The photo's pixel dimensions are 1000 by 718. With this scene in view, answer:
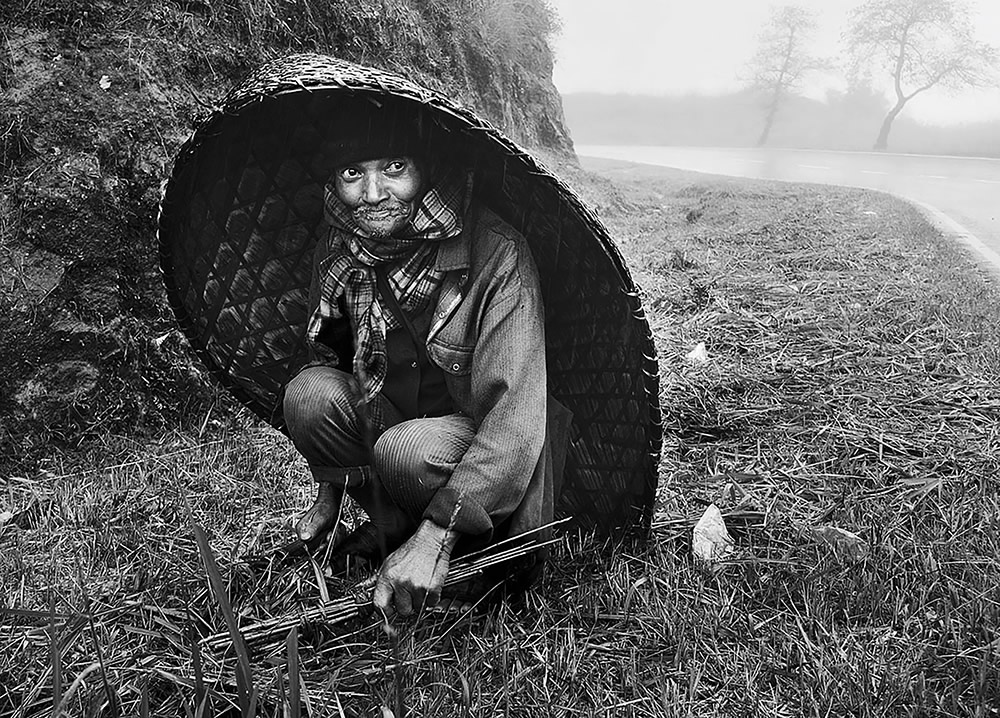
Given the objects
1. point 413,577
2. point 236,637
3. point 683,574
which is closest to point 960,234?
point 683,574

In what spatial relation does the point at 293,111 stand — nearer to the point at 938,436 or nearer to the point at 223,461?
the point at 223,461

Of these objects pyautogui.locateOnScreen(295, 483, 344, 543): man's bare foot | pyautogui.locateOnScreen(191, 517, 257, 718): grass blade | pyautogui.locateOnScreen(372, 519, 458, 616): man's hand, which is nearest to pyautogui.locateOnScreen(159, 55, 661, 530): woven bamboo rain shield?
pyautogui.locateOnScreen(295, 483, 344, 543): man's bare foot

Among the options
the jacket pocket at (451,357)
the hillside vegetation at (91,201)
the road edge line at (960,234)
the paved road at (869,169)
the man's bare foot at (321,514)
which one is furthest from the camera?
the paved road at (869,169)

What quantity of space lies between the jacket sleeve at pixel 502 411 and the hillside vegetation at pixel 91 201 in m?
1.27

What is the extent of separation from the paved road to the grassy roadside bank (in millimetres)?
4369

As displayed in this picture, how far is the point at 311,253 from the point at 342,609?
619 millimetres

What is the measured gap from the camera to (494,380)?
120 cm

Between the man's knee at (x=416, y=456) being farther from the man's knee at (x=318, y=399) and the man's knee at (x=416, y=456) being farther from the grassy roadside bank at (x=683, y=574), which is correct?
the grassy roadside bank at (x=683, y=574)

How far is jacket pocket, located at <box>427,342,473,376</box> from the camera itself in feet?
4.06

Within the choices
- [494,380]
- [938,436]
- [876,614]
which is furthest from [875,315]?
[494,380]

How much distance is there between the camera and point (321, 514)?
1.38 meters

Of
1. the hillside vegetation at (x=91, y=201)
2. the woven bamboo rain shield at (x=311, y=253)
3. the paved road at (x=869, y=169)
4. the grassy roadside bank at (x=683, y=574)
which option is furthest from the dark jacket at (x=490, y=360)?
the paved road at (x=869, y=169)

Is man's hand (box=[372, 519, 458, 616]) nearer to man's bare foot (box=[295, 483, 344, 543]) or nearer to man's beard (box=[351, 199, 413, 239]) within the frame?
man's bare foot (box=[295, 483, 344, 543])

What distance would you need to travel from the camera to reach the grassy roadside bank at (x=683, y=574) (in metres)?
1.18
